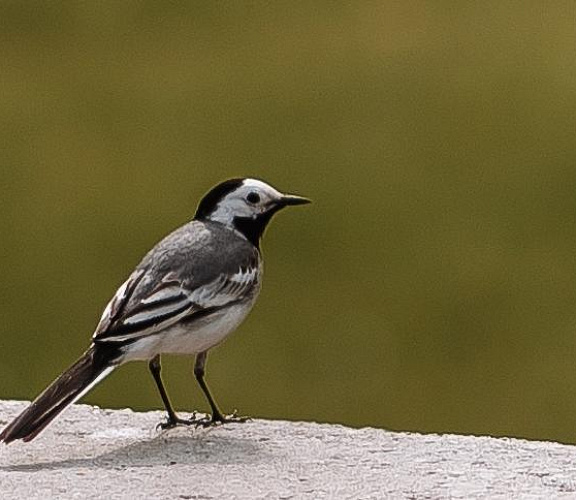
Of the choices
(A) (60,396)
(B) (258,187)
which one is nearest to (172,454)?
(A) (60,396)

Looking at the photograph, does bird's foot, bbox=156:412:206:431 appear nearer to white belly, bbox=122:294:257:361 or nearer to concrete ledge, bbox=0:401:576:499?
concrete ledge, bbox=0:401:576:499

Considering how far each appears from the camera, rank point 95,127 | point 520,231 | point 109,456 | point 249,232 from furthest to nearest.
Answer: point 95,127 < point 520,231 < point 249,232 < point 109,456

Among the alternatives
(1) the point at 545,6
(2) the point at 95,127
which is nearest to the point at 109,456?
(2) the point at 95,127

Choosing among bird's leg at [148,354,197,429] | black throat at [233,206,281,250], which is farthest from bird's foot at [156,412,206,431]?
black throat at [233,206,281,250]

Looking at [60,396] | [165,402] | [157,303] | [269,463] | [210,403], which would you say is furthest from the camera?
[210,403]

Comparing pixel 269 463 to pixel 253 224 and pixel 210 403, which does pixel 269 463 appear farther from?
pixel 253 224

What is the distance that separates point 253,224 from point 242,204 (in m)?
0.08

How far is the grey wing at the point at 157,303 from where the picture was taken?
236 inches

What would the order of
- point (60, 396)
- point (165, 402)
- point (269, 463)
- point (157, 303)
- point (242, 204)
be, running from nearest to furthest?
point (60, 396) → point (269, 463) → point (157, 303) → point (165, 402) → point (242, 204)

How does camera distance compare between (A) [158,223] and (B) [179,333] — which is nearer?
(B) [179,333]

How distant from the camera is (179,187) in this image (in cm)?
1445

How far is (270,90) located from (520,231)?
3.80 metres

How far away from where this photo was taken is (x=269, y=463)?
19.6ft

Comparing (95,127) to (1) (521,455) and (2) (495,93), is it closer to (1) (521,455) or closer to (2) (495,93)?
(2) (495,93)
